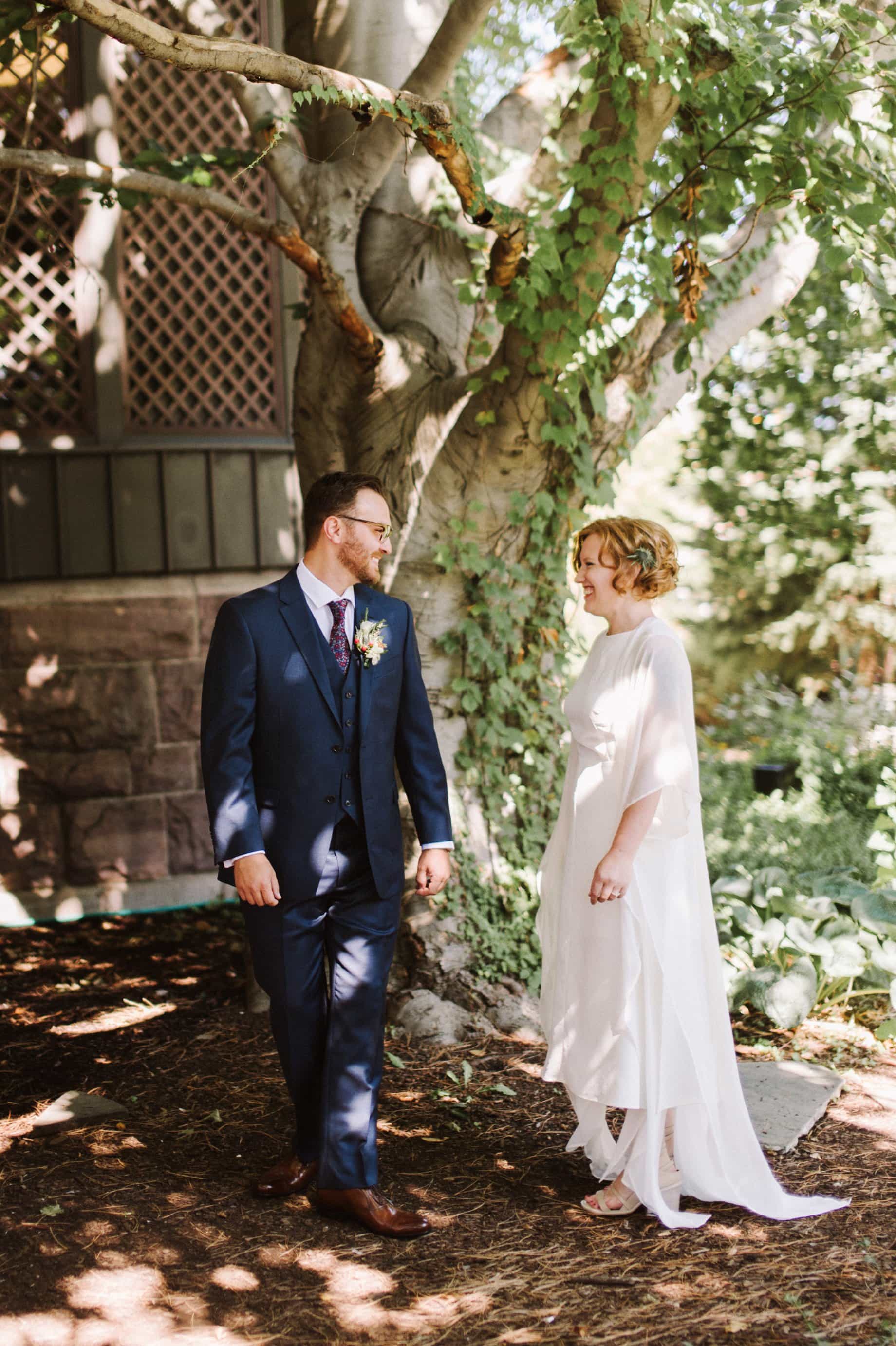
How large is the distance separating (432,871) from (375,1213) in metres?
0.92

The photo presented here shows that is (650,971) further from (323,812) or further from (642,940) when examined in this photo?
(323,812)

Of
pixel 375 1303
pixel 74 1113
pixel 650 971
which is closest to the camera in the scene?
pixel 375 1303

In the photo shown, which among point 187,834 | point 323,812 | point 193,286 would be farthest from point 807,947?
point 193,286

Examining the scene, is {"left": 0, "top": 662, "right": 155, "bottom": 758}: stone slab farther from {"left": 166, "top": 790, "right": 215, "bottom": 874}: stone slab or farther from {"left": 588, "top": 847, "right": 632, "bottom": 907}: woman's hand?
{"left": 588, "top": 847, "right": 632, "bottom": 907}: woman's hand

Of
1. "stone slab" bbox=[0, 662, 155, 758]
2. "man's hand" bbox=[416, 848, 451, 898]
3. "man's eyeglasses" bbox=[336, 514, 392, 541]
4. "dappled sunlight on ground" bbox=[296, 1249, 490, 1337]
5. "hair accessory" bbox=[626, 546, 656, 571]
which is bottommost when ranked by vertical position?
"dappled sunlight on ground" bbox=[296, 1249, 490, 1337]

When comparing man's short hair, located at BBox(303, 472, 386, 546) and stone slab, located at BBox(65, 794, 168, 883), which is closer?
man's short hair, located at BBox(303, 472, 386, 546)

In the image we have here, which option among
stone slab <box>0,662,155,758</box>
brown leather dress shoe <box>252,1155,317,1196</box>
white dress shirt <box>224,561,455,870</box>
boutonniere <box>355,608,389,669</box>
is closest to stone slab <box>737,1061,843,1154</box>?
brown leather dress shoe <box>252,1155,317,1196</box>

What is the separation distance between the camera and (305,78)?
3484 millimetres

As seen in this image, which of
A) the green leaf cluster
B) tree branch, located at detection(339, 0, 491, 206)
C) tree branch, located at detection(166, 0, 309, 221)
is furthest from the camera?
the green leaf cluster

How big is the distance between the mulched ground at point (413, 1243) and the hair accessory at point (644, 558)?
1.82 meters

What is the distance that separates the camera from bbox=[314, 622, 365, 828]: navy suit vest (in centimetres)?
332

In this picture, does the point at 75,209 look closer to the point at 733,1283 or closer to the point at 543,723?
the point at 543,723

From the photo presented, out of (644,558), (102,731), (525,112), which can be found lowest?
(102,731)

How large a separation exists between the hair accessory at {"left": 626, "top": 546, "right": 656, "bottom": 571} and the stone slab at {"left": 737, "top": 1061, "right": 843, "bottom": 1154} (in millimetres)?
1884
